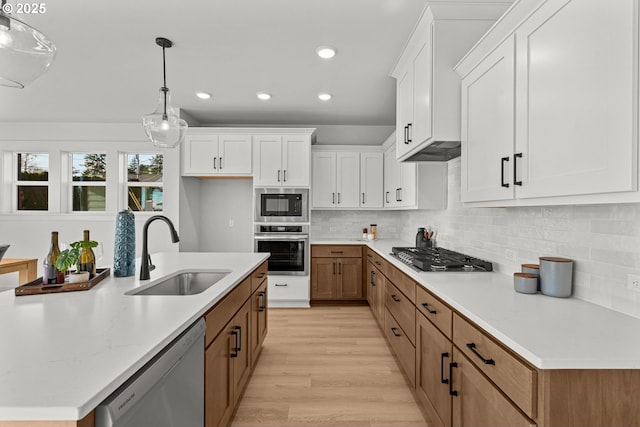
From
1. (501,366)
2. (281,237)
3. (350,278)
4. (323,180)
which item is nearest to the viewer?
(501,366)

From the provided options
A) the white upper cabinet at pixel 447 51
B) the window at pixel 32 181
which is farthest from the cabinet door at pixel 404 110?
the window at pixel 32 181

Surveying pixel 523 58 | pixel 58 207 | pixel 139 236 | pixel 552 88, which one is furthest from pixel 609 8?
pixel 58 207

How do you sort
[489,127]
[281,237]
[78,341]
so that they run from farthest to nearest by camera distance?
1. [281,237]
2. [489,127]
3. [78,341]

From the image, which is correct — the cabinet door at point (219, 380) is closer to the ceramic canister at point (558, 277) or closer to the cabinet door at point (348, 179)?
the ceramic canister at point (558, 277)

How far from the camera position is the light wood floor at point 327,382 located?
207cm

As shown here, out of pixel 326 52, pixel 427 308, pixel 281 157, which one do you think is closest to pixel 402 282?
pixel 427 308

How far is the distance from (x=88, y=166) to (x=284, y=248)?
338 cm

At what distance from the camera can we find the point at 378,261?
3670 mm

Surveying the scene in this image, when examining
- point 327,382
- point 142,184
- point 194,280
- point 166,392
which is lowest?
point 327,382

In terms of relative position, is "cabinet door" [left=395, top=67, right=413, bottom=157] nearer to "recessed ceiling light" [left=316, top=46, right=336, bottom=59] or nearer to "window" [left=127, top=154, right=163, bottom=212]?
"recessed ceiling light" [left=316, top=46, right=336, bottom=59]

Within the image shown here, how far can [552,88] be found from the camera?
1.30 meters

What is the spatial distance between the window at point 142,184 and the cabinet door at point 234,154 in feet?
4.30

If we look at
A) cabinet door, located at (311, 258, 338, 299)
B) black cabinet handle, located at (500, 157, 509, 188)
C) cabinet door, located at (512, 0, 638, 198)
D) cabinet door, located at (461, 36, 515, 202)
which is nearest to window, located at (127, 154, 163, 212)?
cabinet door, located at (311, 258, 338, 299)

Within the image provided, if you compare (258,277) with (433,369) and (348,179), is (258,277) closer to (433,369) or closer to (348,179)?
(433,369)
